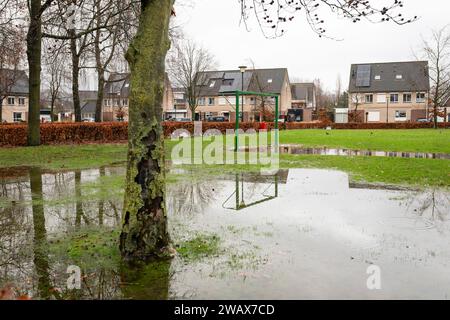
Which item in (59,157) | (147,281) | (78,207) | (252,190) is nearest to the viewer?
(147,281)

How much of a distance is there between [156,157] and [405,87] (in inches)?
A: 2590

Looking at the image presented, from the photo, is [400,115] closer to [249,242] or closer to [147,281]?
[249,242]

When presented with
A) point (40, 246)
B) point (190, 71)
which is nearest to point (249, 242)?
point (40, 246)

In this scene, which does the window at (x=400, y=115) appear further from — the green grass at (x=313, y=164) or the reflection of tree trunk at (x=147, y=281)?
the reflection of tree trunk at (x=147, y=281)

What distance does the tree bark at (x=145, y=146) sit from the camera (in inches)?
187

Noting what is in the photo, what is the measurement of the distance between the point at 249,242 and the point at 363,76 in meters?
66.1

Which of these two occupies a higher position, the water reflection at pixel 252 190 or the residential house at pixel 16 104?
the residential house at pixel 16 104

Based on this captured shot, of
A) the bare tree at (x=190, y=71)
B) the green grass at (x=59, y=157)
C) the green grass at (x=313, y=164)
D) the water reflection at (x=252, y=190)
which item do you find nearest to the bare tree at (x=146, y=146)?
the water reflection at (x=252, y=190)

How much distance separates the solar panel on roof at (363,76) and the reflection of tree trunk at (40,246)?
63260mm

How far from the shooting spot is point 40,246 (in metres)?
5.27

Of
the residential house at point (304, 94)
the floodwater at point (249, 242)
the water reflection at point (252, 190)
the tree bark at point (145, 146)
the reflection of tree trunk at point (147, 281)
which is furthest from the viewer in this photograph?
the residential house at point (304, 94)

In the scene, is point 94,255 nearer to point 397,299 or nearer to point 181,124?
point 397,299

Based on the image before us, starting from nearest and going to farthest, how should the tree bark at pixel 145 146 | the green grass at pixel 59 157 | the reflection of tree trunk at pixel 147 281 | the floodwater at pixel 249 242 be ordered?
the reflection of tree trunk at pixel 147 281, the floodwater at pixel 249 242, the tree bark at pixel 145 146, the green grass at pixel 59 157
